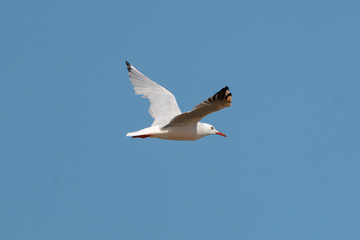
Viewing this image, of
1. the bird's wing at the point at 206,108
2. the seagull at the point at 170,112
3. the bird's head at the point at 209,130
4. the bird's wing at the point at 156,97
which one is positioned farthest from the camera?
the bird's wing at the point at 156,97

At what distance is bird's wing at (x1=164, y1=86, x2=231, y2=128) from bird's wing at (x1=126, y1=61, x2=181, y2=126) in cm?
102

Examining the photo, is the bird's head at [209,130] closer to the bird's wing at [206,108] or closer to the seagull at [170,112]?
the seagull at [170,112]

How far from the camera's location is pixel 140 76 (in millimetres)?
17453

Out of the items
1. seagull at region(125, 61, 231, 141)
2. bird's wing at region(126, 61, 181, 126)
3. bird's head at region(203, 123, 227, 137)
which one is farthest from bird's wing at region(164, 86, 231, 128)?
bird's wing at region(126, 61, 181, 126)

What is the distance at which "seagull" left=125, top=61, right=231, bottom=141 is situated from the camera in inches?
483

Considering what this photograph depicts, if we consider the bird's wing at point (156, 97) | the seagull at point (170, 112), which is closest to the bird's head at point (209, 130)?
the seagull at point (170, 112)

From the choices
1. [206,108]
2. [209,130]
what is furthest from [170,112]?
[206,108]

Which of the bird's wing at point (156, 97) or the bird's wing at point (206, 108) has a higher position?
the bird's wing at point (156, 97)

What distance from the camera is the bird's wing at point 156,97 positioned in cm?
1559

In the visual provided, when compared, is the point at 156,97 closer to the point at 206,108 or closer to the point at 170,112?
the point at 170,112

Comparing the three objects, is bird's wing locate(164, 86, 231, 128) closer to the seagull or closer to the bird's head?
the seagull

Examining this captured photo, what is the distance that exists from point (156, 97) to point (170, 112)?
948 mm

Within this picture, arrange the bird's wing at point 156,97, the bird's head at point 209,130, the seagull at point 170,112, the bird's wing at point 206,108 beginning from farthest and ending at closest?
the bird's wing at point 156,97 → the bird's head at point 209,130 → the seagull at point 170,112 → the bird's wing at point 206,108

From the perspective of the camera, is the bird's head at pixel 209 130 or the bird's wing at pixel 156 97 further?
the bird's wing at pixel 156 97
